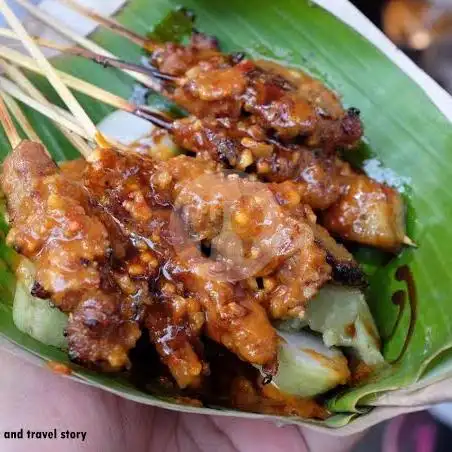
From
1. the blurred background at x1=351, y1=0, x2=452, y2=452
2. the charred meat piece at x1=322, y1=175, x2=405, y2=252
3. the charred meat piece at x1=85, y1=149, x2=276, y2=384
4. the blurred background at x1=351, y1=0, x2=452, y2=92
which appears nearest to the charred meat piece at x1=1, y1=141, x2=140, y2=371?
the charred meat piece at x1=85, y1=149, x2=276, y2=384

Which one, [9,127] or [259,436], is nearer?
[9,127]

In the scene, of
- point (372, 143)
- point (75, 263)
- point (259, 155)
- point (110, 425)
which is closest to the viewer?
point (75, 263)

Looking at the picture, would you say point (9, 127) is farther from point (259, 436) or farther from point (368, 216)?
point (259, 436)

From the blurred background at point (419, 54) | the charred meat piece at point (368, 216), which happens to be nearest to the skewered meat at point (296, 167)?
the charred meat piece at point (368, 216)

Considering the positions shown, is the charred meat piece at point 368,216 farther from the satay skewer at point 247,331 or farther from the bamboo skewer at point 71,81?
the bamboo skewer at point 71,81

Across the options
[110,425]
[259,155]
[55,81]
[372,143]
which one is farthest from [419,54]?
[110,425]

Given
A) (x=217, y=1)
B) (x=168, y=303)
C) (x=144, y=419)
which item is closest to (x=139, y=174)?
(x=168, y=303)
